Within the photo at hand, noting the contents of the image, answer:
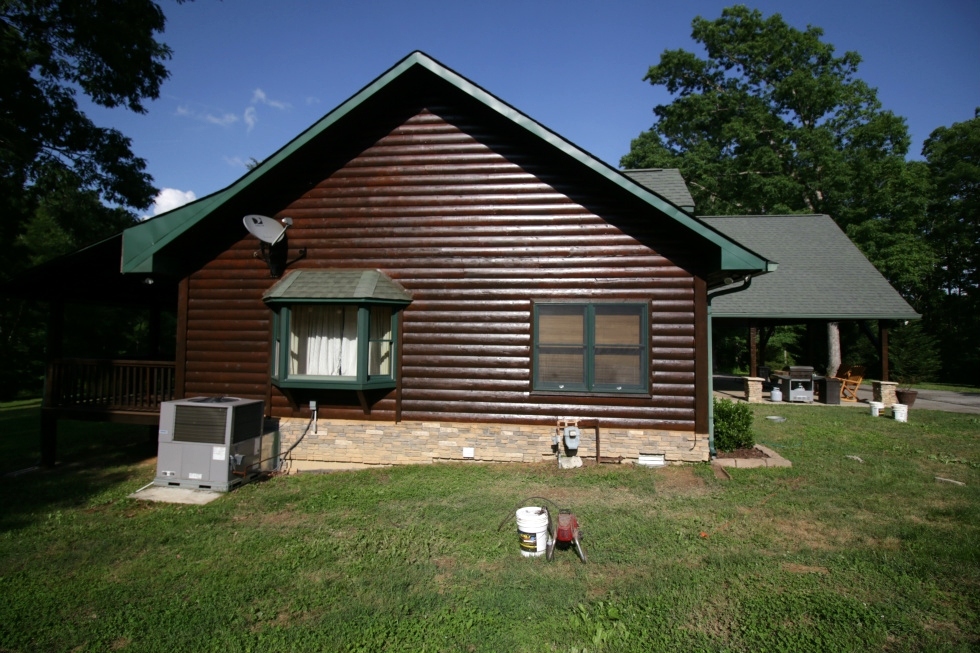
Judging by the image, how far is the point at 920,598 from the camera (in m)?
4.16

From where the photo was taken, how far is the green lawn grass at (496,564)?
3797 mm

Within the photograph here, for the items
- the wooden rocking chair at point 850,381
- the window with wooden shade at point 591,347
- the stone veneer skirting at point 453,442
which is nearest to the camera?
the stone veneer skirting at point 453,442

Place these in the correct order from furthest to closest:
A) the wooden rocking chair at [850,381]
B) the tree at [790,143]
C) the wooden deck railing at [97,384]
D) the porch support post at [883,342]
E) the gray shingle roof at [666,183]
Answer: the tree at [790,143] < the wooden rocking chair at [850,381] < the porch support post at [883,342] < the gray shingle roof at [666,183] < the wooden deck railing at [97,384]

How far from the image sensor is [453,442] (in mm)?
8555

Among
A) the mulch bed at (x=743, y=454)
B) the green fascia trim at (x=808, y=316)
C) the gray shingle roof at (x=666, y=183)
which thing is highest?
the gray shingle roof at (x=666, y=183)

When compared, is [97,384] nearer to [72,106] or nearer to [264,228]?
[264,228]

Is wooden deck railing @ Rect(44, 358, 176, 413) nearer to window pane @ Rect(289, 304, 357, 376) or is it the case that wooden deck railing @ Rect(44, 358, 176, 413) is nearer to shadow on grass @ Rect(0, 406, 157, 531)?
shadow on grass @ Rect(0, 406, 157, 531)

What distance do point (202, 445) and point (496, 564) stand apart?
4.81m

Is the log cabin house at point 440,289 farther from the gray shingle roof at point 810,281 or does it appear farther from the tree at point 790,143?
the tree at point 790,143

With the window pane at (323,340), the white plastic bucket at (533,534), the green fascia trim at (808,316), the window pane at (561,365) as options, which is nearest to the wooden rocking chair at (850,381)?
the green fascia trim at (808,316)

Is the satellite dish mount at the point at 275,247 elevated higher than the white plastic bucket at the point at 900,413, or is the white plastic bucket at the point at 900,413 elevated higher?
the satellite dish mount at the point at 275,247

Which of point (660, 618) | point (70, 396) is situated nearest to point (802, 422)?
point (660, 618)

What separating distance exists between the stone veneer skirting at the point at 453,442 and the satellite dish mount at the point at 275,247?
2.57 meters

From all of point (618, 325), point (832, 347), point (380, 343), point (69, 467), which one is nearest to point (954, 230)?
point (832, 347)
